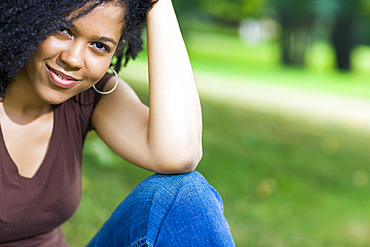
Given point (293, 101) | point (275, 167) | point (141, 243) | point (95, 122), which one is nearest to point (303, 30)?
point (293, 101)

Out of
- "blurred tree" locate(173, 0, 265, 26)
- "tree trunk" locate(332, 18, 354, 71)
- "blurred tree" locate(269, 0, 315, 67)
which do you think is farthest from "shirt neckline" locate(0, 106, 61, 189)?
"blurred tree" locate(269, 0, 315, 67)

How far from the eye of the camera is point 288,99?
8.48 meters

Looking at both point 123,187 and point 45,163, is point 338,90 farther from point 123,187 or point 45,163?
point 45,163

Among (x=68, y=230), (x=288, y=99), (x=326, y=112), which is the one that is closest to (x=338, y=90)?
(x=288, y=99)

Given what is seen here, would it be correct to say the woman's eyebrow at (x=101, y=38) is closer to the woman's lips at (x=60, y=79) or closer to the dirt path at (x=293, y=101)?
Result: the woman's lips at (x=60, y=79)

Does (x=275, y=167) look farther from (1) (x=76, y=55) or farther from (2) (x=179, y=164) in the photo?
(1) (x=76, y=55)

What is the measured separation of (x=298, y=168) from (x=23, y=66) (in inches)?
128

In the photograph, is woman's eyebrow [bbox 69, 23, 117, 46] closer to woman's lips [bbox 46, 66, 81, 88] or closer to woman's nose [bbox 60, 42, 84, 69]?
woman's nose [bbox 60, 42, 84, 69]

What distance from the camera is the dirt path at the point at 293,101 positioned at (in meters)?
6.84

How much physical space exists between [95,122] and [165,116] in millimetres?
352

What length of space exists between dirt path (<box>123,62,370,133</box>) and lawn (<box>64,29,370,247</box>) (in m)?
0.88

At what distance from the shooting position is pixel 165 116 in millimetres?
1469

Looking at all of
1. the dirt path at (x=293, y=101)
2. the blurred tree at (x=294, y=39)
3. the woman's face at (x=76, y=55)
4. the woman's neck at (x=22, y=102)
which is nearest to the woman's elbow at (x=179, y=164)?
the woman's face at (x=76, y=55)

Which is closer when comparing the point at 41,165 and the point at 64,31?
the point at 64,31
